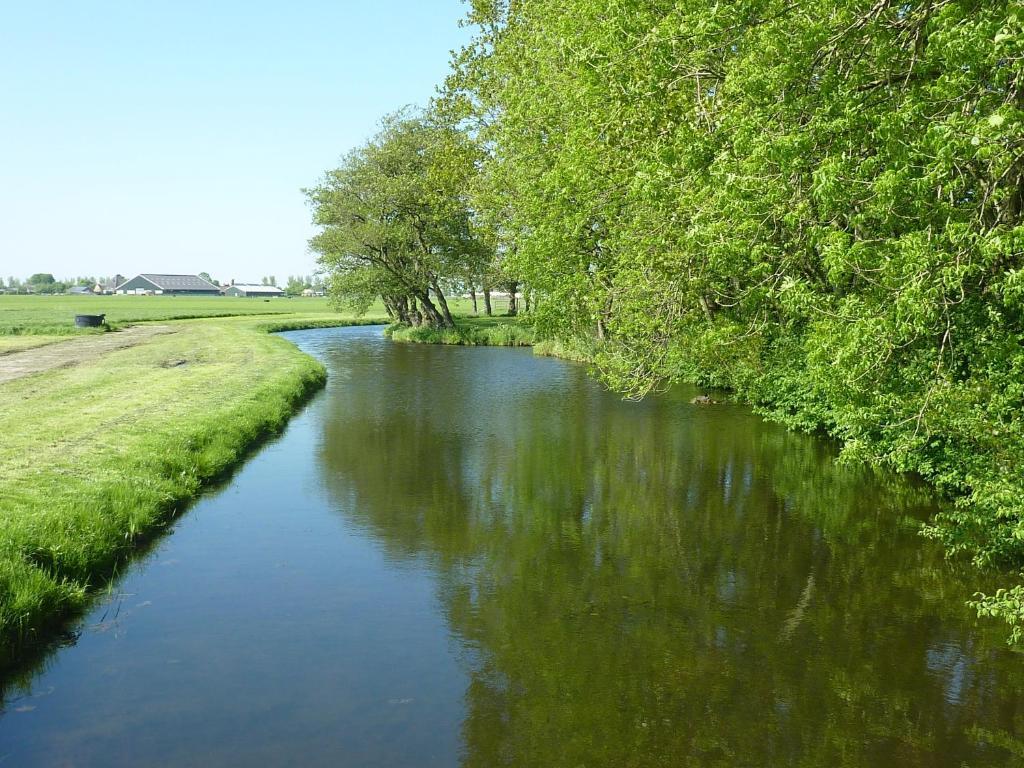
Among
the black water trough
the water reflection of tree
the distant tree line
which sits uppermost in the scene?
the distant tree line

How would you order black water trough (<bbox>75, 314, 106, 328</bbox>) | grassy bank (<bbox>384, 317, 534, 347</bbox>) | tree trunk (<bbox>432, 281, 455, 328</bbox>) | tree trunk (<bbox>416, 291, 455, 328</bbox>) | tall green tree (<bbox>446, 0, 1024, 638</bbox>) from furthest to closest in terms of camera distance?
tree trunk (<bbox>416, 291, 455, 328</bbox>) → tree trunk (<bbox>432, 281, 455, 328</bbox>) → black water trough (<bbox>75, 314, 106, 328</bbox>) → grassy bank (<bbox>384, 317, 534, 347</bbox>) → tall green tree (<bbox>446, 0, 1024, 638</bbox>)

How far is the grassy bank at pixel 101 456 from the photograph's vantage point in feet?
35.8

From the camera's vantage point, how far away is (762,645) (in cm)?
1020

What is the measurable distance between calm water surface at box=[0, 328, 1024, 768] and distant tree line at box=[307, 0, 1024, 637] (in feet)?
6.07

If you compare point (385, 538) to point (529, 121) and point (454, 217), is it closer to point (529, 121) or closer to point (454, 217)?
point (529, 121)

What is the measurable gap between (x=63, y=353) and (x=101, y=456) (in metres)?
29.5

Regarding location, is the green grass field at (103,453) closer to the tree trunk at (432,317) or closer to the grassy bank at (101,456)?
the grassy bank at (101,456)

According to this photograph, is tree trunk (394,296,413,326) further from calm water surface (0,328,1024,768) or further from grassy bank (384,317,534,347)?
calm water surface (0,328,1024,768)

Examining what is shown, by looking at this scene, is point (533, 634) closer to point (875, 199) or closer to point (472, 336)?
point (875, 199)

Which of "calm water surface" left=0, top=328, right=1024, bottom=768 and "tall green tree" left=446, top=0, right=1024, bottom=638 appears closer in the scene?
"calm water surface" left=0, top=328, right=1024, bottom=768

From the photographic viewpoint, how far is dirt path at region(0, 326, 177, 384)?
3386 cm

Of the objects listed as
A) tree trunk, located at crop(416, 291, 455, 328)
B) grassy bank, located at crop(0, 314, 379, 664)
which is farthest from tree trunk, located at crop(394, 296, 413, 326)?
grassy bank, located at crop(0, 314, 379, 664)

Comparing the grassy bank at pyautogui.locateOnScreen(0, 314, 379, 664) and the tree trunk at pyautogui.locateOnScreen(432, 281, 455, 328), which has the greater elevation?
the tree trunk at pyautogui.locateOnScreen(432, 281, 455, 328)

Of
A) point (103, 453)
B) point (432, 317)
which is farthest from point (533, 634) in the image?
point (432, 317)
